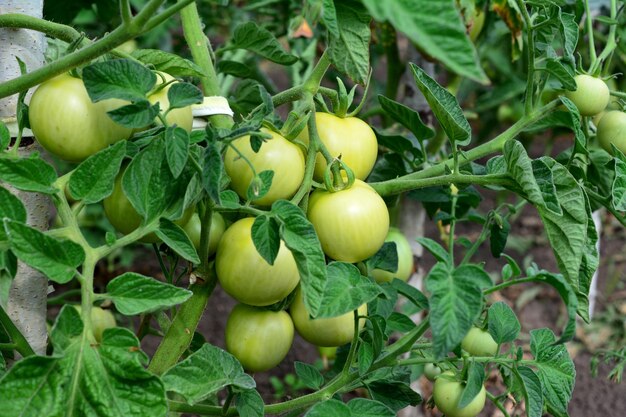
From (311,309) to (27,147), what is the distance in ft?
1.16

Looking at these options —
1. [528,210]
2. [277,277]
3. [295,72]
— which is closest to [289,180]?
[277,277]

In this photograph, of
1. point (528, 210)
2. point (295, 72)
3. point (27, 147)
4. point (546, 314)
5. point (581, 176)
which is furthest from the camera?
point (528, 210)

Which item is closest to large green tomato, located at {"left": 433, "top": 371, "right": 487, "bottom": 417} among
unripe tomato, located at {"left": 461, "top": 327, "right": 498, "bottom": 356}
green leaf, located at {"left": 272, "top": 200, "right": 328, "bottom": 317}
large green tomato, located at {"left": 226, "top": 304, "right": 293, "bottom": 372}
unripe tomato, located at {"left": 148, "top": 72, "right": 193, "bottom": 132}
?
unripe tomato, located at {"left": 461, "top": 327, "right": 498, "bottom": 356}

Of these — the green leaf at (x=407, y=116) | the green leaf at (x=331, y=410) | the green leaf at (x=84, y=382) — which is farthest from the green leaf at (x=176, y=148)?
the green leaf at (x=407, y=116)

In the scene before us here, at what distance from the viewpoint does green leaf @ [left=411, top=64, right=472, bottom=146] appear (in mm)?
654

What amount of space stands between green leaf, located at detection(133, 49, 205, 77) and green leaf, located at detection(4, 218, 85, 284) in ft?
0.70

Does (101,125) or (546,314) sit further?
(546,314)

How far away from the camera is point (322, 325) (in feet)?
2.43

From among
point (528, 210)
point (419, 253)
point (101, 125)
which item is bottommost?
point (528, 210)

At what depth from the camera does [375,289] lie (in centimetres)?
61

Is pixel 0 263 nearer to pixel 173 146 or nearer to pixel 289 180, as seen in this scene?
pixel 173 146

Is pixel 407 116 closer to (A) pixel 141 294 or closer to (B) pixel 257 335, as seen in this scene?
(B) pixel 257 335

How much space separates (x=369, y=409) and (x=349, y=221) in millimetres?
165

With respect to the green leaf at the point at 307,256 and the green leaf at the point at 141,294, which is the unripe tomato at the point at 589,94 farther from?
the green leaf at the point at 141,294
